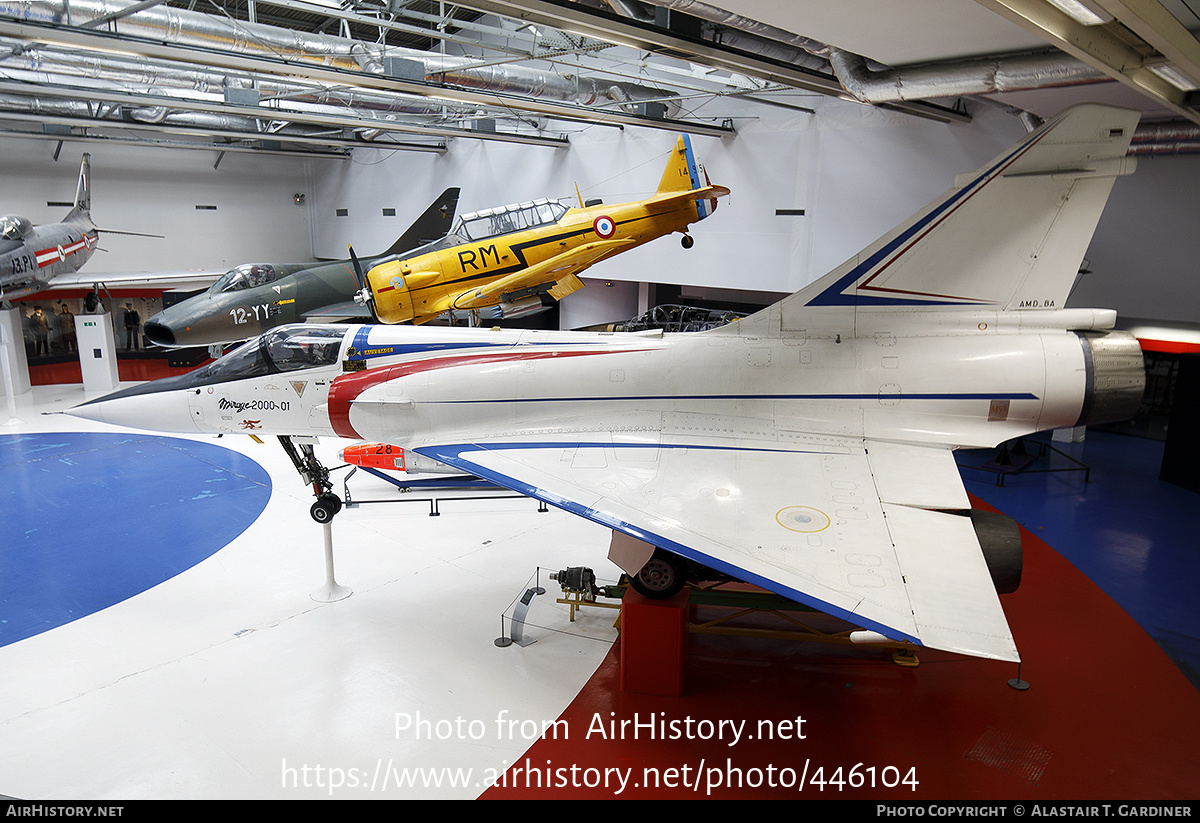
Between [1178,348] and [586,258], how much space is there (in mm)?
8756

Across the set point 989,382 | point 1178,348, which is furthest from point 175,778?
point 1178,348

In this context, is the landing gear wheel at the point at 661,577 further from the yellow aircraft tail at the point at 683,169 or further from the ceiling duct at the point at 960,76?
the yellow aircraft tail at the point at 683,169

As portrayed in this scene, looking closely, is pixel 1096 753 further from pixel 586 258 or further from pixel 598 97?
pixel 598 97

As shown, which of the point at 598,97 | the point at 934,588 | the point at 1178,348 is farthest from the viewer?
the point at 598,97

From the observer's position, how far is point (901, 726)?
5262mm

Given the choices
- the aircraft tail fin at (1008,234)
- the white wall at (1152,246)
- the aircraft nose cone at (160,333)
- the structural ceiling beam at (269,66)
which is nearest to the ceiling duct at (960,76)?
the aircraft tail fin at (1008,234)

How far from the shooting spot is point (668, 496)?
5.30 m

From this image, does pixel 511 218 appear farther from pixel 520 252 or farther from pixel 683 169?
pixel 683 169

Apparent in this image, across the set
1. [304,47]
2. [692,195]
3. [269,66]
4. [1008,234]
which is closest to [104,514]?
[269,66]

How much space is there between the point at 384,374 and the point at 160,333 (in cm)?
969

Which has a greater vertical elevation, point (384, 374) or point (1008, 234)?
point (1008, 234)

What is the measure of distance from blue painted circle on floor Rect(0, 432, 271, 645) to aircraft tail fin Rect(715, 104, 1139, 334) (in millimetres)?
8052

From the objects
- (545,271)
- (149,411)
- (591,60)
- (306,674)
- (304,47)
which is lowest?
(306,674)

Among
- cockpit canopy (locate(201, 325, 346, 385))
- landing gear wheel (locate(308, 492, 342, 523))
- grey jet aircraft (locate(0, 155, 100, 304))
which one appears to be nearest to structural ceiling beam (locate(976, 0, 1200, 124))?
cockpit canopy (locate(201, 325, 346, 385))
